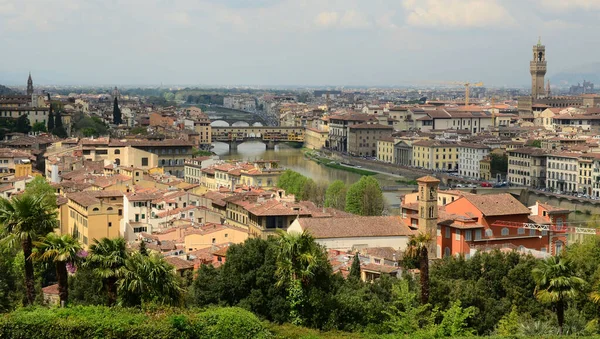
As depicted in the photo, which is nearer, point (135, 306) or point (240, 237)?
point (135, 306)

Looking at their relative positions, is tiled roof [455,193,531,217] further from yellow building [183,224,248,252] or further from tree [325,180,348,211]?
tree [325,180,348,211]

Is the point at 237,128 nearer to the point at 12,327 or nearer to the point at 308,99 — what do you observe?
the point at 12,327

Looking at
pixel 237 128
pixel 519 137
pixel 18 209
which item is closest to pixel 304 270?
pixel 18 209

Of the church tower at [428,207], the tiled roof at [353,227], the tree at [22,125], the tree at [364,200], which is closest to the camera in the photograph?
the tiled roof at [353,227]

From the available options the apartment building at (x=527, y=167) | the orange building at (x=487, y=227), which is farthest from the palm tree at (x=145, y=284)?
the apartment building at (x=527, y=167)

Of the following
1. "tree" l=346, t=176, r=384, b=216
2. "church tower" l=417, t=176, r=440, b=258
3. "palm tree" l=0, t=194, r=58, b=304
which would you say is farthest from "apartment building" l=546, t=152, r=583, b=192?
"palm tree" l=0, t=194, r=58, b=304

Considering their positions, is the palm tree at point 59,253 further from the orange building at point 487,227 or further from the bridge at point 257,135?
the bridge at point 257,135
